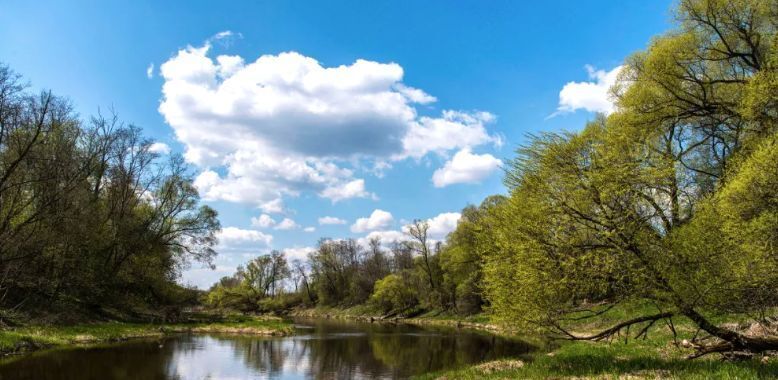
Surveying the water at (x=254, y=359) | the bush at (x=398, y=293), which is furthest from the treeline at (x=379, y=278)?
the water at (x=254, y=359)

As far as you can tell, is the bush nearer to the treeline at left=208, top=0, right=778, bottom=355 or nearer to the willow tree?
the treeline at left=208, top=0, right=778, bottom=355

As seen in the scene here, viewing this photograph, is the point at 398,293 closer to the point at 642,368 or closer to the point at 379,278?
the point at 379,278

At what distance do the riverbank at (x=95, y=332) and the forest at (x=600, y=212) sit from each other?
7.70 ft

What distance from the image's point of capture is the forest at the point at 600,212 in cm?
1387

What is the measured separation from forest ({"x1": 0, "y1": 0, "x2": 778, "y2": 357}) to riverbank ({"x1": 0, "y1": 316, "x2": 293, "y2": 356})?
7.70ft

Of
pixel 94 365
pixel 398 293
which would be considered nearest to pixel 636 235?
pixel 94 365

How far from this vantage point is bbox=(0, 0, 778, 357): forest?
45.5ft

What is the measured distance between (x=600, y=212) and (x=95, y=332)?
35980mm

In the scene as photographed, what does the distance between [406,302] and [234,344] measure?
57.6 metres

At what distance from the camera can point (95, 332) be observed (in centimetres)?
3522

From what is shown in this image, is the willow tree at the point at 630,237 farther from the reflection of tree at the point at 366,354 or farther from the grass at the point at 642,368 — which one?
the reflection of tree at the point at 366,354

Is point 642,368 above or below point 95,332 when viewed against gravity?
below

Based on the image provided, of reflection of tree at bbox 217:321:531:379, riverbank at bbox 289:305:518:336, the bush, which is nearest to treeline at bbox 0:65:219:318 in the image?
reflection of tree at bbox 217:321:531:379

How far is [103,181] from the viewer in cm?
4697
